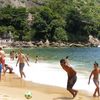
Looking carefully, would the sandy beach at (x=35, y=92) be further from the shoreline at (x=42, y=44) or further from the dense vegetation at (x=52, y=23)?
the dense vegetation at (x=52, y=23)

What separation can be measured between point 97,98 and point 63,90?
8.00ft

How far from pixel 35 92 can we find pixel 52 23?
303 feet

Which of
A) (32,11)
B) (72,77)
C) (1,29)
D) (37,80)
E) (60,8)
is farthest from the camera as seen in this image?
(60,8)

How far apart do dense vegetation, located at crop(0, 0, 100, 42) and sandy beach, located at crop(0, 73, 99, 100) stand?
8414 cm

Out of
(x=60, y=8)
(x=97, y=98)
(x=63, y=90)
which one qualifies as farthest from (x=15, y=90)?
(x=60, y=8)

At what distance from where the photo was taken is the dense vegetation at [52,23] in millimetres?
106812

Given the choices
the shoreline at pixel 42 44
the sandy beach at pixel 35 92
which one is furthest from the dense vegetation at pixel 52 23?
the sandy beach at pixel 35 92

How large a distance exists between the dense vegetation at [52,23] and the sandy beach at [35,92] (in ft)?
276

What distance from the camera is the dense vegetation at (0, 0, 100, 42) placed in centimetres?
10681

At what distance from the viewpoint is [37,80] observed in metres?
21.8

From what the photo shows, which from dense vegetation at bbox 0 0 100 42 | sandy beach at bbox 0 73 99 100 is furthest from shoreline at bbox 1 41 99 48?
sandy beach at bbox 0 73 99 100

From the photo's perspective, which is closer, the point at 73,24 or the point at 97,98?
the point at 97,98

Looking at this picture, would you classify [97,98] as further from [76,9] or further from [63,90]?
[76,9]

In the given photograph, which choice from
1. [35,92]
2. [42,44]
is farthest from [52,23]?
[35,92]
